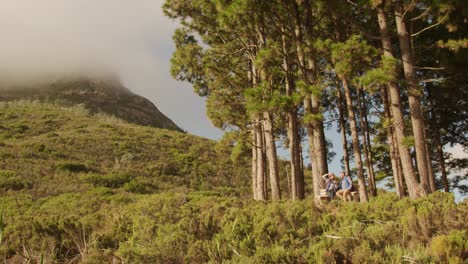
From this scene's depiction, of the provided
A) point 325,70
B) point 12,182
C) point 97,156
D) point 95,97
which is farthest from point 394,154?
point 95,97

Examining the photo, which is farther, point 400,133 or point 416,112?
Answer: point 400,133

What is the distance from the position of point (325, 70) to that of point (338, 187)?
216 inches

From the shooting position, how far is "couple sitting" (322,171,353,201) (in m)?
12.1

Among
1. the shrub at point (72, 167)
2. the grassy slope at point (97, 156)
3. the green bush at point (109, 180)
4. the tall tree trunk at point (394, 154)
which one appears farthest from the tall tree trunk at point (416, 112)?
the shrub at point (72, 167)

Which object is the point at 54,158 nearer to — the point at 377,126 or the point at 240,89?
the point at 240,89

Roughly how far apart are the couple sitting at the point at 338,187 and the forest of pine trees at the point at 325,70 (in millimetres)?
272

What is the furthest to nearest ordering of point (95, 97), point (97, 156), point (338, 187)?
point (95, 97), point (97, 156), point (338, 187)

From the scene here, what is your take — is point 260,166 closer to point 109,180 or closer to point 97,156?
point 109,180

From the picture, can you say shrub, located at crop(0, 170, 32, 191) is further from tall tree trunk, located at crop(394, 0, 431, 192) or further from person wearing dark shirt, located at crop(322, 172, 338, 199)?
tall tree trunk, located at crop(394, 0, 431, 192)

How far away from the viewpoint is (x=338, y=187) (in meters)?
12.8

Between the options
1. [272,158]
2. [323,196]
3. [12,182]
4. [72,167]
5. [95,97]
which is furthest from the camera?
[95,97]

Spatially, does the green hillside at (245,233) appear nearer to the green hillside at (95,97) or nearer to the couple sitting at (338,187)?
the couple sitting at (338,187)

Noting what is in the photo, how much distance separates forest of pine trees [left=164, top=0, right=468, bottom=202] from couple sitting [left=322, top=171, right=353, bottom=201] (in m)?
0.27

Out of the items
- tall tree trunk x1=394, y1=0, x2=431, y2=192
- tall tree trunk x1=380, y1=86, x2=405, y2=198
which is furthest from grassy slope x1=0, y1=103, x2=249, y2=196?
tall tree trunk x1=394, y1=0, x2=431, y2=192
